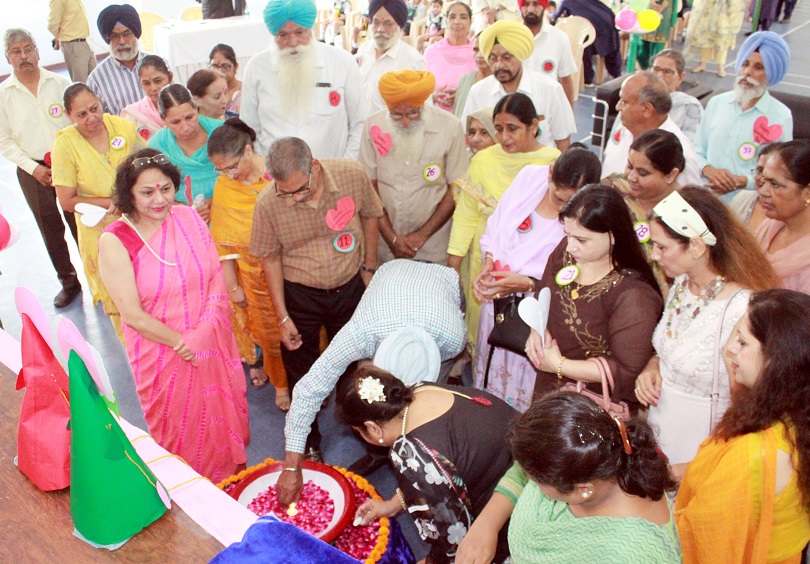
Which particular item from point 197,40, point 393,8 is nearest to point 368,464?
point 393,8

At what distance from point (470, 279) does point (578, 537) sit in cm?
185

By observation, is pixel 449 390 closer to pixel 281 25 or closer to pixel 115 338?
pixel 281 25

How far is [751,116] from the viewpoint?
329cm

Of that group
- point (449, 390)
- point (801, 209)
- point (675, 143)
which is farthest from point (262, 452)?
point (801, 209)

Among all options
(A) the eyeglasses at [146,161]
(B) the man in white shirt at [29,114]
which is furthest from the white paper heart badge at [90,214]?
(B) the man in white shirt at [29,114]

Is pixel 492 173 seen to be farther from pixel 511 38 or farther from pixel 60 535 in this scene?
pixel 60 535

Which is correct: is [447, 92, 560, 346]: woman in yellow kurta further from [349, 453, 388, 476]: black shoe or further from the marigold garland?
the marigold garland

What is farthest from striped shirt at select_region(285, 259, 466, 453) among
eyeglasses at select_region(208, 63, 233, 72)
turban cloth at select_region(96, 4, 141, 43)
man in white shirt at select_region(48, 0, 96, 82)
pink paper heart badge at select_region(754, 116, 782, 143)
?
man in white shirt at select_region(48, 0, 96, 82)

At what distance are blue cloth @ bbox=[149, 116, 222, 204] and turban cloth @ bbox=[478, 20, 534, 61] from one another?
1416 millimetres

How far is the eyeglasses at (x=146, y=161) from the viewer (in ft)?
7.68

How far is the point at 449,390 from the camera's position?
1925mm

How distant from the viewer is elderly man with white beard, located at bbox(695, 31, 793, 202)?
325 centimetres

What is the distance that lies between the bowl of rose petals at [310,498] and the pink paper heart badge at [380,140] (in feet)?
5.20

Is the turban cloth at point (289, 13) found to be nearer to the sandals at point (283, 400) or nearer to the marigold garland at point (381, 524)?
the sandals at point (283, 400)
